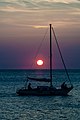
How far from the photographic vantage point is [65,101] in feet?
216

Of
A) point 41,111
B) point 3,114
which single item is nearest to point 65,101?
point 41,111

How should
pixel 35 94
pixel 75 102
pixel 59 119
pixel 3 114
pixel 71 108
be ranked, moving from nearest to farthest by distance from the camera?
pixel 59 119
pixel 3 114
pixel 71 108
pixel 75 102
pixel 35 94

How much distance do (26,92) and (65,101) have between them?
27.7ft

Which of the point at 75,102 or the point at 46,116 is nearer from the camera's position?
the point at 46,116

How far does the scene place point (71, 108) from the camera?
187 feet

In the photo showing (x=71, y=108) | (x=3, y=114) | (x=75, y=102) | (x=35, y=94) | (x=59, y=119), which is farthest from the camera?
(x=35, y=94)

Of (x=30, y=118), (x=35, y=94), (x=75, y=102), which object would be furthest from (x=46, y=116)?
(x=35, y=94)

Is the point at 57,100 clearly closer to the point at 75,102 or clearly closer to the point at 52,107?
the point at 75,102

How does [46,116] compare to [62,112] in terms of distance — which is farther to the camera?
[62,112]

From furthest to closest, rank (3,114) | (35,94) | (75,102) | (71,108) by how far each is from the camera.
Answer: (35,94) → (75,102) → (71,108) → (3,114)

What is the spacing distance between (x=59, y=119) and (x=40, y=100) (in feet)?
67.3

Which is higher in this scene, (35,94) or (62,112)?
(35,94)

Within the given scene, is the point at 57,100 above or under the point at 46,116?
above

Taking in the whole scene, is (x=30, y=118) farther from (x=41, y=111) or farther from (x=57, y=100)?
(x=57, y=100)
